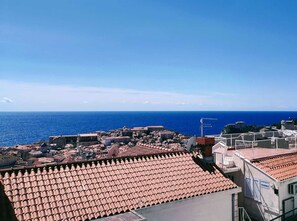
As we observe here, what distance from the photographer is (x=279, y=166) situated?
55.3 feet

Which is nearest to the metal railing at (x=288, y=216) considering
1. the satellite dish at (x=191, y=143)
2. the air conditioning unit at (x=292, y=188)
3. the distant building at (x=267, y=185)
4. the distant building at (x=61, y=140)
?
the distant building at (x=267, y=185)

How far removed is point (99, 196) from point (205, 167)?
616cm

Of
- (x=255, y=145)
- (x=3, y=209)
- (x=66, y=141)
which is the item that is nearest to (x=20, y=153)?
(x=66, y=141)

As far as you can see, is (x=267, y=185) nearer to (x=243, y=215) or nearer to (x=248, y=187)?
(x=248, y=187)

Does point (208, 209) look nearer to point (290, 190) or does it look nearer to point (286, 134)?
point (290, 190)

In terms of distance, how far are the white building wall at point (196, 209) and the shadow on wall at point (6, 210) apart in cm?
429

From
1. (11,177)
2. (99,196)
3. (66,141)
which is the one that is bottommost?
(66,141)

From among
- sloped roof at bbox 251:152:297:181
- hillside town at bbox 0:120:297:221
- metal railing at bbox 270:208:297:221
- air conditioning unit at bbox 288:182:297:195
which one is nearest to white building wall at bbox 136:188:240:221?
hillside town at bbox 0:120:297:221

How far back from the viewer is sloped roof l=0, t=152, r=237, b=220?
9906 millimetres

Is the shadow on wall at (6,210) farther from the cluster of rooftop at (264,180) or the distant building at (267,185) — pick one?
the distant building at (267,185)

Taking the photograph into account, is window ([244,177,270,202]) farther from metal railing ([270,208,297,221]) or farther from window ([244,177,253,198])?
metal railing ([270,208,297,221])

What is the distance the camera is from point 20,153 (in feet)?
187

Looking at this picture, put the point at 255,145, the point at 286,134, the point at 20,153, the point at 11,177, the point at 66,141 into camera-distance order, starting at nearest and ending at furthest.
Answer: the point at 11,177
the point at 255,145
the point at 286,134
the point at 20,153
the point at 66,141

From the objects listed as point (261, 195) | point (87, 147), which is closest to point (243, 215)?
point (261, 195)
